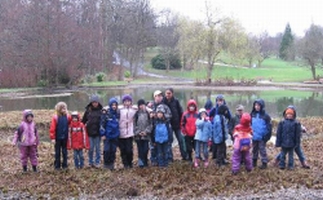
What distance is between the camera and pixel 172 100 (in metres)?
8.91

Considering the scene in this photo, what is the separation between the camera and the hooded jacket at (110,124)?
8.48 metres

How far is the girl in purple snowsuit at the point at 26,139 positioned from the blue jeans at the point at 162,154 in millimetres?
2578

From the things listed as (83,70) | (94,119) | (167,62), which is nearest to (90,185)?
(94,119)

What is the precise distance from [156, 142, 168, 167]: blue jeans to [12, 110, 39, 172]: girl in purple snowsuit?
2.58m

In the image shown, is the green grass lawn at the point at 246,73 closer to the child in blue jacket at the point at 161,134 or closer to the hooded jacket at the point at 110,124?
the child in blue jacket at the point at 161,134

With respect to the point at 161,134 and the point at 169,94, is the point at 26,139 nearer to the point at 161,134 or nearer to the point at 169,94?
the point at 161,134

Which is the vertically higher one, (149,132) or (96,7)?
(96,7)

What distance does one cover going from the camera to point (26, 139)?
27.6ft

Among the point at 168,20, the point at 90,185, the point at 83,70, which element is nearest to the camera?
the point at 90,185

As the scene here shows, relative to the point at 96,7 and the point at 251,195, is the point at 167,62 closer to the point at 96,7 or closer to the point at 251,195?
the point at 96,7

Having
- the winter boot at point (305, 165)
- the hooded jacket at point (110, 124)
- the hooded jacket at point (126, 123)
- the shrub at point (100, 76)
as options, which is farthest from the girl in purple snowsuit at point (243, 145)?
the shrub at point (100, 76)

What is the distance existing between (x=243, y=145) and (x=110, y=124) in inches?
108

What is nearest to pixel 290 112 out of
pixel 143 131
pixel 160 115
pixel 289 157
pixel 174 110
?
pixel 289 157

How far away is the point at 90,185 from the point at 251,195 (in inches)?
115
